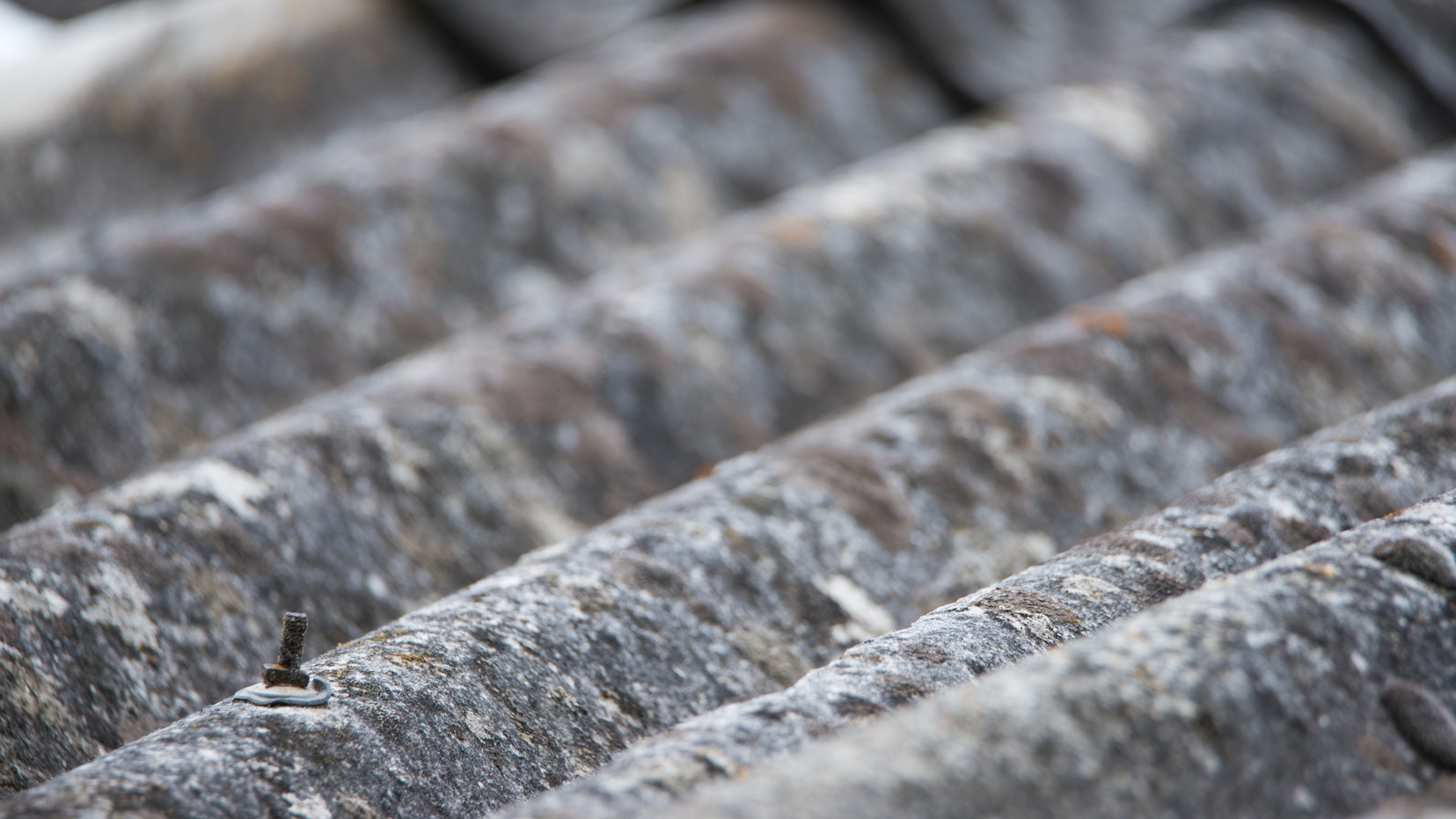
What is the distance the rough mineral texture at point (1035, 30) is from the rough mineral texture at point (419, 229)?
27 cm

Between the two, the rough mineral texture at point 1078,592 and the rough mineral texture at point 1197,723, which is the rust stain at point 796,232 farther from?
the rough mineral texture at point 1197,723

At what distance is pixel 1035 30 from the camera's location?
745 centimetres

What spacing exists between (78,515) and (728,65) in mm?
4746

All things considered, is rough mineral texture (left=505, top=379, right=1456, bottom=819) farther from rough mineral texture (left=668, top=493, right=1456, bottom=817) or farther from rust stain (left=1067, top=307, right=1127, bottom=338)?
rust stain (left=1067, top=307, right=1127, bottom=338)

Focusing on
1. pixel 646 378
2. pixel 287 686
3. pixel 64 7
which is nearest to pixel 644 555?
pixel 287 686

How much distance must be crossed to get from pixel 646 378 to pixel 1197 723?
8.73ft

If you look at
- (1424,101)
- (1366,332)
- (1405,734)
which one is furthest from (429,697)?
(1424,101)

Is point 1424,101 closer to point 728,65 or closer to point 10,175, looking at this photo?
point 728,65

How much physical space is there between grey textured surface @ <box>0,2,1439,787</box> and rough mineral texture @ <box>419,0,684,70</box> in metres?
3.28

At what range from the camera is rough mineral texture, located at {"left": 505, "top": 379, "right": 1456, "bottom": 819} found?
6.54 feet

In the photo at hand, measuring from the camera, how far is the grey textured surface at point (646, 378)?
294 centimetres

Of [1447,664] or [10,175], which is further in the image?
[10,175]

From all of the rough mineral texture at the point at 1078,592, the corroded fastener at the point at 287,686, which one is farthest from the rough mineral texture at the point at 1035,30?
the corroded fastener at the point at 287,686

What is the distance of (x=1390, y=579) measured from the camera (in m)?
2.08
